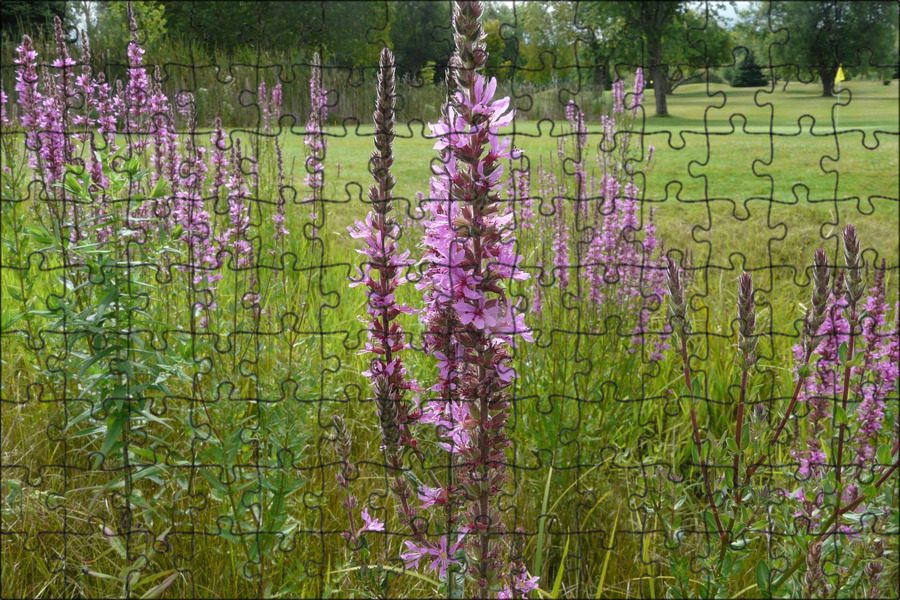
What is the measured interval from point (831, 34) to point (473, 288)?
2.60 metres

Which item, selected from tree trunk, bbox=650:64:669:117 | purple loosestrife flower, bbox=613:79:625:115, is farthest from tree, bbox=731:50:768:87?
purple loosestrife flower, bbox=613:79:625:115

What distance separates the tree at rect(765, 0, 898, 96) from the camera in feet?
9.59

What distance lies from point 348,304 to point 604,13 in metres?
2.34

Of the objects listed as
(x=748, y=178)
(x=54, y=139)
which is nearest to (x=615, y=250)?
(x=54, y=139)

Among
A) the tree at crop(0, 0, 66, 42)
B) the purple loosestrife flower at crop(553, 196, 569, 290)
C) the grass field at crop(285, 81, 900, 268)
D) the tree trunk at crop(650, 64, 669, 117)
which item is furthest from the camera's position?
the tree at crop(0, 0, 66, 42)

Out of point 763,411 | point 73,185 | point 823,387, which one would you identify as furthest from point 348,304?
point 763,411

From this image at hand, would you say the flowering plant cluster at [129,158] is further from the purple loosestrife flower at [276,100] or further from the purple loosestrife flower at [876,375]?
the purple loosestrife flower at [876,375]

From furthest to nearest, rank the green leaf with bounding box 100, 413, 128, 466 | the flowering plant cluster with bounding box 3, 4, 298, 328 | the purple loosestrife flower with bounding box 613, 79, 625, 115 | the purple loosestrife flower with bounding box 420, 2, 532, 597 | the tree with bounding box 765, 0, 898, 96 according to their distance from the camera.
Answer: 1. the purple loosestrife flower with bounding box 613, 79, 625, 115
2. the flowering plant cluster with bounding box 3, 4, 298, 328
3. the tree with bounding box 765, 0, 898, 96
4. the green leaf with bounding box 100, 413, 128, 466
5. the purple loosestrife flower with bounding box 420, 2, 532, 597

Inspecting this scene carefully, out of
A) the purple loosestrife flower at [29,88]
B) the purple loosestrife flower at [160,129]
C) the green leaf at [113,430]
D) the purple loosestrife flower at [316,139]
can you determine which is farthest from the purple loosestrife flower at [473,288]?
the purple loosestrife flower at [29,88]

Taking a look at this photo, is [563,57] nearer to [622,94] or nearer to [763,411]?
[622,94]

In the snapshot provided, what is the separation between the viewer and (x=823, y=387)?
253 centimetres

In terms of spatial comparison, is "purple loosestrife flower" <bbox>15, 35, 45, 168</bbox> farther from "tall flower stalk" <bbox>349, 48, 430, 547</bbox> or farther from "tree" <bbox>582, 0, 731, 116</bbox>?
"tree" <bbox>582, 0, 731, 116</bbox>

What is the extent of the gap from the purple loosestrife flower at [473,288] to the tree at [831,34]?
5.80 ft
